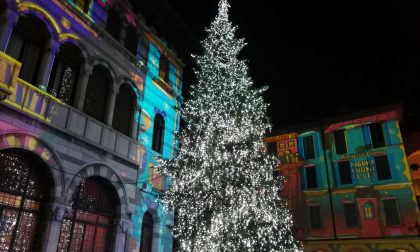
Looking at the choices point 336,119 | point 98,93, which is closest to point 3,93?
point 98,93

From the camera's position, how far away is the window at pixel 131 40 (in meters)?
16.3

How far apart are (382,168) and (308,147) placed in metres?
6.26

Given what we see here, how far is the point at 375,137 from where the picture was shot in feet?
84.7

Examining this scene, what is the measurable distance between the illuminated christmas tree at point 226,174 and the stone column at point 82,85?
13.9 feet

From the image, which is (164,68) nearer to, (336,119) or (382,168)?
(336,119)

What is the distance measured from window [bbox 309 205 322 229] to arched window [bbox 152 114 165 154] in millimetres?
15709

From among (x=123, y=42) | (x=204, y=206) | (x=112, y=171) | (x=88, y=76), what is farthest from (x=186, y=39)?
(x=204, y=206)

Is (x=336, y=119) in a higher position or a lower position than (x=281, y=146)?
higher

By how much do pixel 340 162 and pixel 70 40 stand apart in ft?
75.2

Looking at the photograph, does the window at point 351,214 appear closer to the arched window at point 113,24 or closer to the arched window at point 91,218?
the arched window at point 91,218

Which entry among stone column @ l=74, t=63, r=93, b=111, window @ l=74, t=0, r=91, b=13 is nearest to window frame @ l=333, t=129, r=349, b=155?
stone column @ l=74, t=63, r=93, b=111

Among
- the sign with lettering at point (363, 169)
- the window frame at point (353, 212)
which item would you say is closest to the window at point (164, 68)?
the sign with lettering at point (363, 169)

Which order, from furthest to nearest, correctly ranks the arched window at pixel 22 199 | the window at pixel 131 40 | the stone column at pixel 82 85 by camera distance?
the window at pixel 131 40, the stone column at pixel 82 85, the arched window at pixel 22 199

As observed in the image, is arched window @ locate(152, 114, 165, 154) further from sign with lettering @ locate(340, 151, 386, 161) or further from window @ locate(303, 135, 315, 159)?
sign with lettering @ locate(340, 151, 386, 161)
